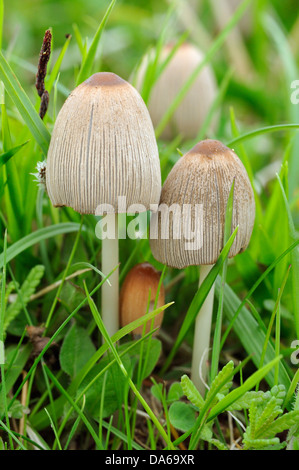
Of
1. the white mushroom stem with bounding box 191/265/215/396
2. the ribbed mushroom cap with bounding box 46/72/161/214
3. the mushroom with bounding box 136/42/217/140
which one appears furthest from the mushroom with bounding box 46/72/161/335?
the mushroom with bounding box 136/42/217/140

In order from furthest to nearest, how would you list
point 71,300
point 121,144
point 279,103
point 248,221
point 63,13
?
1. point 63,13
2. point 279,103
3. point 71,300
4. point 248,221
5. point 121,144

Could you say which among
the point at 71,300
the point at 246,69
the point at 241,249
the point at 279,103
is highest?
the point at 246,69

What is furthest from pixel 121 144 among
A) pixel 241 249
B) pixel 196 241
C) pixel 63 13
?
pixel 63 13

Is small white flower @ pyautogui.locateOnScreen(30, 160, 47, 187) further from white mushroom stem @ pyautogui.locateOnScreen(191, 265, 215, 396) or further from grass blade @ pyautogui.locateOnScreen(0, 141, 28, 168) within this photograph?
white mushroom stem @ pyautogui.locateOnScreen(191, 265, 215, 396)

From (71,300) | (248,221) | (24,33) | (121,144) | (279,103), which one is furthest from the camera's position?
(24,33)

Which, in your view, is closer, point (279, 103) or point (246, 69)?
point (279, 103)

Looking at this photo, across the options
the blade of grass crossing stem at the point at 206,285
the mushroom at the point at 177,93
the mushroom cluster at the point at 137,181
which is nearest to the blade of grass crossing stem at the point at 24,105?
the mushroom cluster at the point at 137,181
